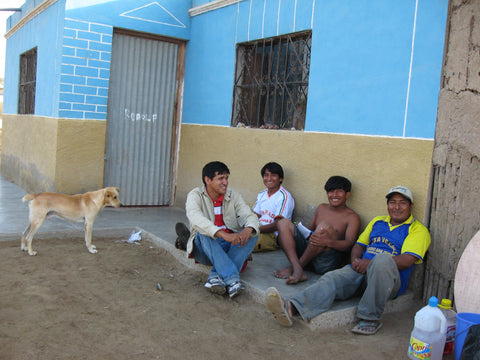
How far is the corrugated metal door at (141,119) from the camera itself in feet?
24.2

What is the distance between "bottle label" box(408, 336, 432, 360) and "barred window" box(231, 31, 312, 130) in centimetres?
307

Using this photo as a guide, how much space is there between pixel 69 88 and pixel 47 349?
4861 mm

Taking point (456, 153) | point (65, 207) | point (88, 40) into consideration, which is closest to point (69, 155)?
point (88, 40)

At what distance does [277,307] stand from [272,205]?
1.99 m

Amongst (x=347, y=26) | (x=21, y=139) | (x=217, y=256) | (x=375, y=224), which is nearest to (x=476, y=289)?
(x=375, y=224)

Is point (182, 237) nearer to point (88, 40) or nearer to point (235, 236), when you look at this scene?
point (235, 236)

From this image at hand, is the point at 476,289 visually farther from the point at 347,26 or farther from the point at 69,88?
the point at 69,88

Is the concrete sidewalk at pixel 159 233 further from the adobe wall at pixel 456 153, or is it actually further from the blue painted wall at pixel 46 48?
the blue painted wall at pixel 46 48

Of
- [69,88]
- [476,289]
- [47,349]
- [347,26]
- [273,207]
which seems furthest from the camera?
[69,88]

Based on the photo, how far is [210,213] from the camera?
428 centimetres

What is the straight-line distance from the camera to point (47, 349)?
296cm

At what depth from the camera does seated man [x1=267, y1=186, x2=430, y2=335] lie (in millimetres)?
3469

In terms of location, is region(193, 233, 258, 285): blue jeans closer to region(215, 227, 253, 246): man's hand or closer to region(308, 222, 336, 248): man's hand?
region(215, 227, 253, 246): man's hand

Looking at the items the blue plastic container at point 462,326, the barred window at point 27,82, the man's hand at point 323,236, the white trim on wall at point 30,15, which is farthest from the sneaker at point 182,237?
the barred window at point 27,82
